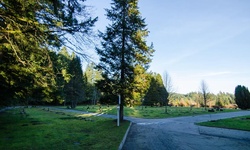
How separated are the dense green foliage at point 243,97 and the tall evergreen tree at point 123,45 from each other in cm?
4438

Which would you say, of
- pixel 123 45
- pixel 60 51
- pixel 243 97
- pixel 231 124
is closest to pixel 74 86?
pixel 123 45

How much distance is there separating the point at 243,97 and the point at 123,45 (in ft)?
156

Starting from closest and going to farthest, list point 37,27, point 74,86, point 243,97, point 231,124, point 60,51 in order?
point 37,27 → point 60,51 → point 231,124 → point 74,86 → point 243,97

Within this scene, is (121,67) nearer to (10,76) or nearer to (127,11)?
(127,11)

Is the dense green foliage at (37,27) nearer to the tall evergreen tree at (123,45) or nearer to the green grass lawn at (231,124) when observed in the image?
the tall evergreen tree at (123,45)

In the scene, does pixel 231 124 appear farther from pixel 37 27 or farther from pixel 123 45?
pixel 37 27

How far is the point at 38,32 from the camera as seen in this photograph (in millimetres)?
5426

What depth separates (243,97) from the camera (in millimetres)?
48188

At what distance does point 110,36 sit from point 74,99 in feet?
104

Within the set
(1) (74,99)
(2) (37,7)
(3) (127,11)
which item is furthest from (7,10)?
(1) (74,99)

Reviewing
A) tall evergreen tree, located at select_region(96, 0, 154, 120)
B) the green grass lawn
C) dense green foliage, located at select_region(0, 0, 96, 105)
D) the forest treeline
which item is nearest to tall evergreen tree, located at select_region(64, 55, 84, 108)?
the forest treeline

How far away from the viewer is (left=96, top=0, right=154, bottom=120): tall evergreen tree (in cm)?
1631

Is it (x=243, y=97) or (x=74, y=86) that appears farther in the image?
(x=243, y=97)

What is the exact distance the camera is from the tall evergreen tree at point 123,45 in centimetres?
1631
